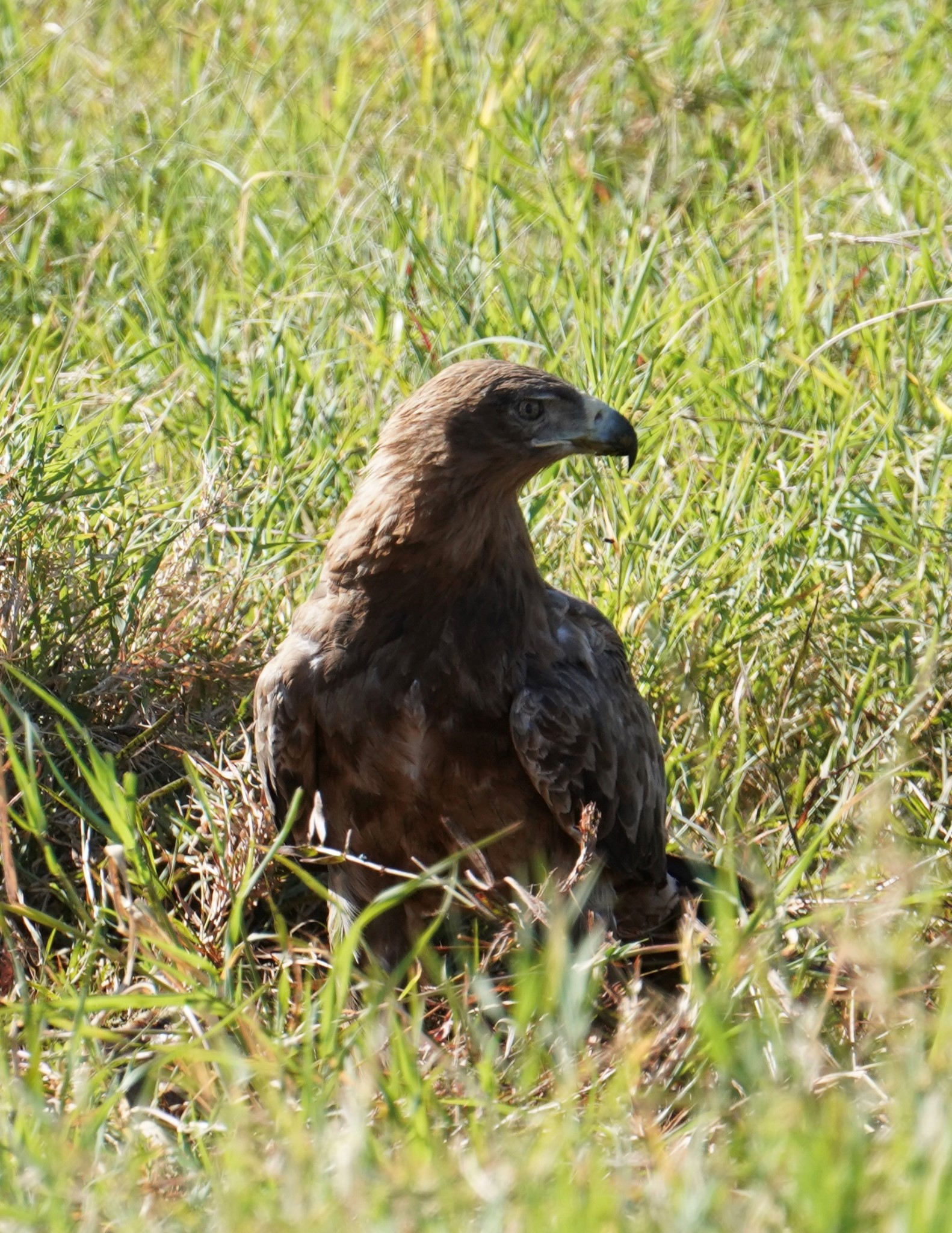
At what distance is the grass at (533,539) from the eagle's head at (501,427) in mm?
708

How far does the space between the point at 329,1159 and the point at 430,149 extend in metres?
4.21

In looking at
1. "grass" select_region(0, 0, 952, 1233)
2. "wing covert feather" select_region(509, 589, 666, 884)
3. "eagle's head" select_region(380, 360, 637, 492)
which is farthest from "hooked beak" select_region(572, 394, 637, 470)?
"grass" select_region(0, 0, 952, 1233)

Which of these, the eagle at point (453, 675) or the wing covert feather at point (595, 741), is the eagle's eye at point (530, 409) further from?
the wing covert feather at point (595, 741)

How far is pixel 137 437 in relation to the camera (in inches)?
180

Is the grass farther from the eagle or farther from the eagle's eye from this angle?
the eagle's eye

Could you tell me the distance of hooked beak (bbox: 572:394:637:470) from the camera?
11.3 ft

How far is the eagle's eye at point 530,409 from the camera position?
135 inches

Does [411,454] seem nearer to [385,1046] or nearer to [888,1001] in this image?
[385,1046]

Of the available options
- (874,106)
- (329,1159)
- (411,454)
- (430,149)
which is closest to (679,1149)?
(329,1159)

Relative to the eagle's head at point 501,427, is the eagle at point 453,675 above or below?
below

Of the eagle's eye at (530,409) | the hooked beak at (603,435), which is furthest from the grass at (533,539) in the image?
the eagle's eye at (530,409)

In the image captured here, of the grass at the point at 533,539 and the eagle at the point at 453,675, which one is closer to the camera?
the grass at the point at 533,539

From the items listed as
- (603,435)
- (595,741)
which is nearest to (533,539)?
(603,435)

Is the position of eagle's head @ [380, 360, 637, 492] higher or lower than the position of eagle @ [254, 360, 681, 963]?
higher
